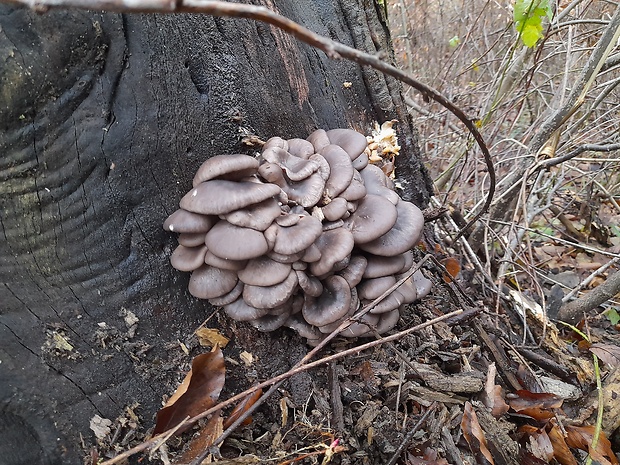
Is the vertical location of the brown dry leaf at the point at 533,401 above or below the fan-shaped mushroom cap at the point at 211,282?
below

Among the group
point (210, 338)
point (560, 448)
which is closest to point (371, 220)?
point (210, 338)

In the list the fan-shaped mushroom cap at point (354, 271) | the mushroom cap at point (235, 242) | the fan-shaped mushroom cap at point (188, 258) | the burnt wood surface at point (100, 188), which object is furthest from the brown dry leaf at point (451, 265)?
the fan-shaped mushroom cap at point (188, 258)

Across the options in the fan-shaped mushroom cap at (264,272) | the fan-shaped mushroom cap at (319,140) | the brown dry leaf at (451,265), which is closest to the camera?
the fan-shaped mushroom cap at (264,272)

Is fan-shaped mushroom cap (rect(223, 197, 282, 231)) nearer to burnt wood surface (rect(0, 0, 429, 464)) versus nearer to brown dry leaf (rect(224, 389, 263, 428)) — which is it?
burnt wood surface (rect(0, 0, 429, 464))

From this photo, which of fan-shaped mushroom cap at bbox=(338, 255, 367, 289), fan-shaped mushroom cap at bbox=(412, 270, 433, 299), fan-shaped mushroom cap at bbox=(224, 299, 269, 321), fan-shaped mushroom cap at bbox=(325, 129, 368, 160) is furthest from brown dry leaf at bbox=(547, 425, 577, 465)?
fan-shaped mushroom cap at bbox=(325, 129, 368, 160)

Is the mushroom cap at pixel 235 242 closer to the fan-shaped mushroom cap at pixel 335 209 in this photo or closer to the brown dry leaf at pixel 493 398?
the fan-shaped mushroom cap at pixel 335 209

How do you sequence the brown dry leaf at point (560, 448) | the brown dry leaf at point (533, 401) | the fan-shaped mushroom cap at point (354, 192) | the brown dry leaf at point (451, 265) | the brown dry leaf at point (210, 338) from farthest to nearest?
the brown dry leaf at point (451, 265) < the brown dry leaf at point (533, 401) < the brown dry leaf at point (560, 448) < the brown dry leaf at point (210, 338) < the fan-shaped mushroom cap at point (354, 192)
